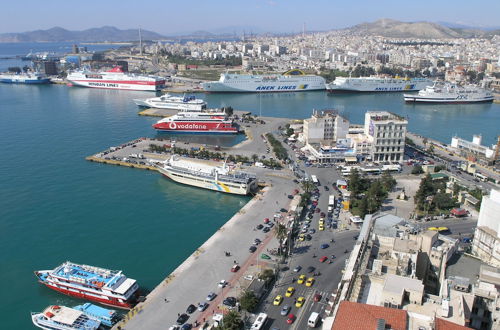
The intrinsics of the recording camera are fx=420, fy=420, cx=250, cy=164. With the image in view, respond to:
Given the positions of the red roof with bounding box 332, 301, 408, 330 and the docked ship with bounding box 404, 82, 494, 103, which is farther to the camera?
the docked ship with bounding box 404, 82, 494, 103

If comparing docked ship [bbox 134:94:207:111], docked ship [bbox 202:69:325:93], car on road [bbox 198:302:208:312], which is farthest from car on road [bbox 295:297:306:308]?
docked ship [bbox 202:69:325:93]

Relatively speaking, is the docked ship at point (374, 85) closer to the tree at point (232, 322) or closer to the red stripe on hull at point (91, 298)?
the red stripe on hull at point (91, 298)

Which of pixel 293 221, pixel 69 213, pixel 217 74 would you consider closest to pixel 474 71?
pixel 217 74

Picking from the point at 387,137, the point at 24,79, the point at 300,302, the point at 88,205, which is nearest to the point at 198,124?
the point at 387,137

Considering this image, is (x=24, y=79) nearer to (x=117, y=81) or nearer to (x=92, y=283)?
(x=117, y=81)

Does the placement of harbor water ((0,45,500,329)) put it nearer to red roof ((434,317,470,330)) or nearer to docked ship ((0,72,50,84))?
red roof ((434,317,470,330))

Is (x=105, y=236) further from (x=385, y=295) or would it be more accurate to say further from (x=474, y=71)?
(x=474, y=71)

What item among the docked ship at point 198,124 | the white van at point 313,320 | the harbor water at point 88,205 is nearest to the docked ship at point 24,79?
the harbor water at point 88,205
